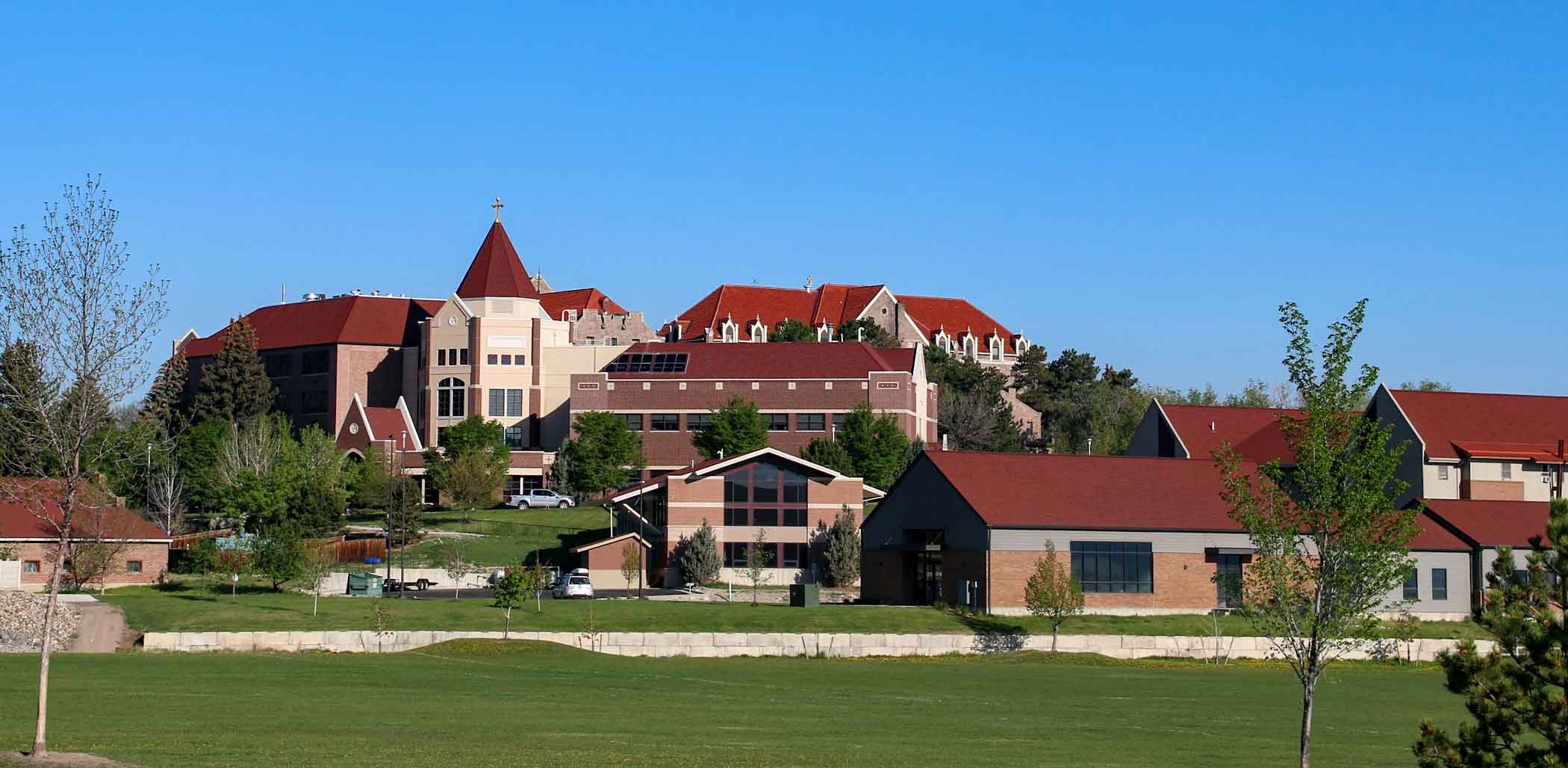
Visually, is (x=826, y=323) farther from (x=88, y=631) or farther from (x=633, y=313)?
(x=88, y=631)

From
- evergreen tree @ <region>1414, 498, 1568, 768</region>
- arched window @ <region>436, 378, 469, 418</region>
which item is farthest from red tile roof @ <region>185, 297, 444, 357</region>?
evergreen tree @ <region>1414, 498, 1568, 768</region>

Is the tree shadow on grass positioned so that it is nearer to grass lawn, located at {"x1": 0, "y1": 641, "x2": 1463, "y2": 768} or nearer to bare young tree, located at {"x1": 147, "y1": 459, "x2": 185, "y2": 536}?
grass lawn, located at {"x1": 0, "y1": 641, "x2": 1463, "y2": 768}

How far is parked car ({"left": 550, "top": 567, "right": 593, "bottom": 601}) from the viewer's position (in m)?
66.9

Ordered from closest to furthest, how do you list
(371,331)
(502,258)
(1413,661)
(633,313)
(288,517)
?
(1413,661)
(288,517)
(502,258)
(371,331)
(633,313)

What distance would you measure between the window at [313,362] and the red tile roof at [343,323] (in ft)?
2.65

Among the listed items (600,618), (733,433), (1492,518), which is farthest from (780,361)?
(600,618)

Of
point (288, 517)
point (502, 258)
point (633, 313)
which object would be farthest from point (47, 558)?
point (633, 313)

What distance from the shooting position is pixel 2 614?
45.8 metres

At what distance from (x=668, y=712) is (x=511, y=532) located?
→ 59866mm

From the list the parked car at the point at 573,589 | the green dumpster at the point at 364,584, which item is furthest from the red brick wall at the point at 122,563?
the parked car at the point at 573,589

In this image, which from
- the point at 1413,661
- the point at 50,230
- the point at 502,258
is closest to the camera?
Answer: the point at 50,230

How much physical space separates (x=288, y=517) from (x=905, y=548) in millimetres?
27463

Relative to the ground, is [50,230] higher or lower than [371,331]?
lower

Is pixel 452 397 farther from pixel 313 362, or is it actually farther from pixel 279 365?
pixel 279 365
